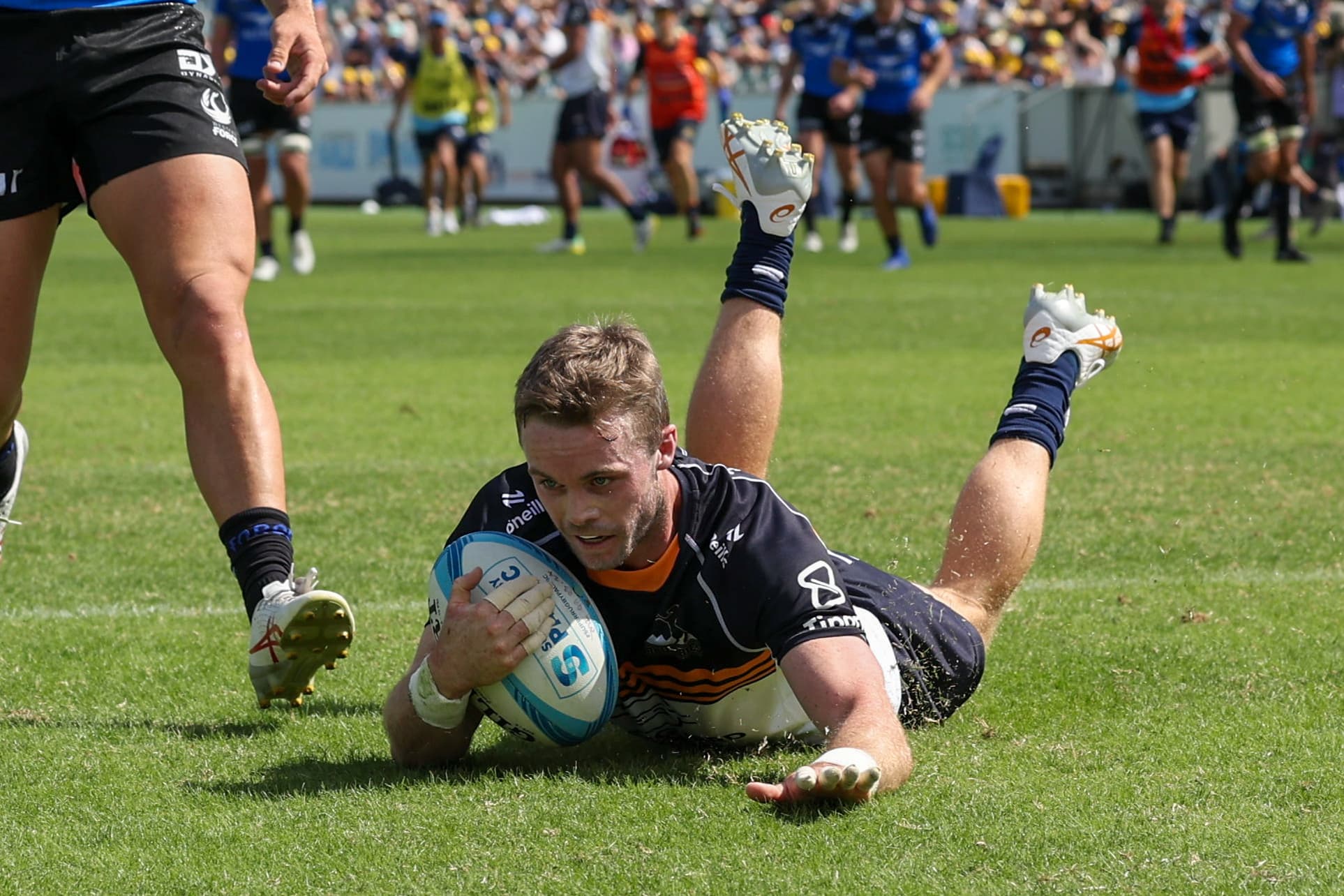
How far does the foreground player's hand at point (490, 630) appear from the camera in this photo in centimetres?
332

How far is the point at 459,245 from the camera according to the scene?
20.8 meters

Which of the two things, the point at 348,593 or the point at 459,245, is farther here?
the point at 459,245

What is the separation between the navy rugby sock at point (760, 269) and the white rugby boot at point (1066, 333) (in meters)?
0.64

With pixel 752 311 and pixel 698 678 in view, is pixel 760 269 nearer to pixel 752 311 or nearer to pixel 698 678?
pixel 752 311

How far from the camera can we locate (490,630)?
10.9 feet

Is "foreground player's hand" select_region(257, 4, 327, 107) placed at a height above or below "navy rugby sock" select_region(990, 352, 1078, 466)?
above

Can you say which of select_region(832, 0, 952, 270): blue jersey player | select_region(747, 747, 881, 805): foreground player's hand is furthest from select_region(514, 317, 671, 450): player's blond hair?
select_region(832, 0, 952, 270): blue jersey player

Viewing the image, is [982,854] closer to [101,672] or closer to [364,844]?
[364,844]

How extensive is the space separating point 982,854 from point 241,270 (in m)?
2.12

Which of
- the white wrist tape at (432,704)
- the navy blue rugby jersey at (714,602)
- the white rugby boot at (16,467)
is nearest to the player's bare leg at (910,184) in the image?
the white rugby boot at (16,467)

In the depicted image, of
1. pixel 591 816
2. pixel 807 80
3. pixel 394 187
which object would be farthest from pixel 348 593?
pixel 394 187

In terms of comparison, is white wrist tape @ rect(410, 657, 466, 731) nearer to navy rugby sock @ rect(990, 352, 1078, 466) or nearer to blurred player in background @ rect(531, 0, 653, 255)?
navy rugby sock @ rect(990, 352, 1078, 466)

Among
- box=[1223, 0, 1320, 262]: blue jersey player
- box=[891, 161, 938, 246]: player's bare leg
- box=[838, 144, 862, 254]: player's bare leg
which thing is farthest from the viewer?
box=[838, 144, 862, 254]: player's bare leg

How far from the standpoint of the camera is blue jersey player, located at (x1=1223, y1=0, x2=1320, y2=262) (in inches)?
623
